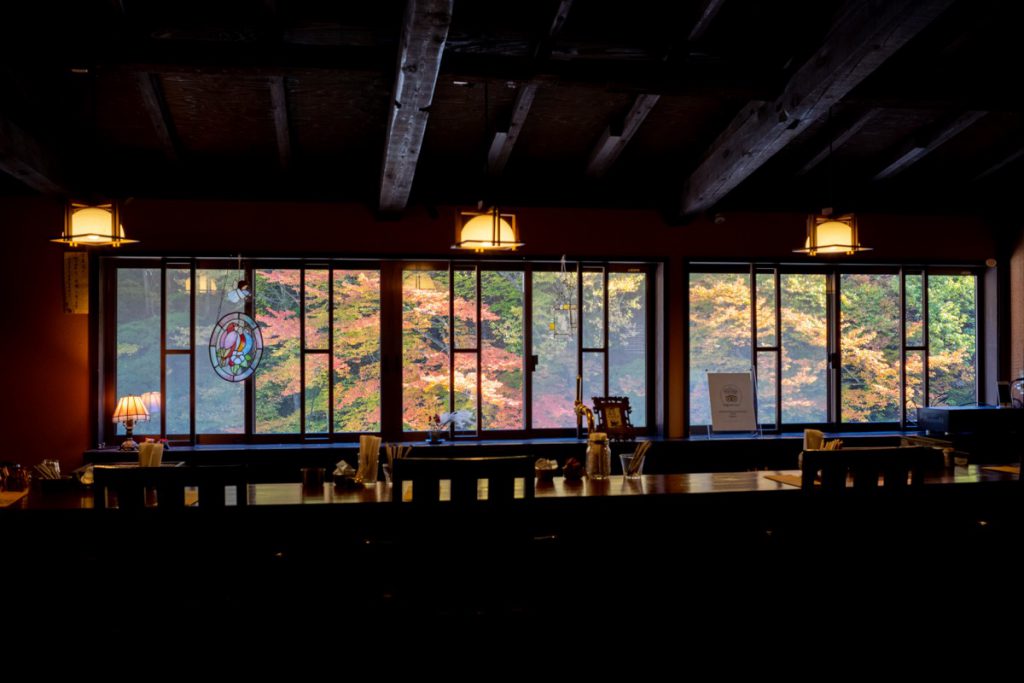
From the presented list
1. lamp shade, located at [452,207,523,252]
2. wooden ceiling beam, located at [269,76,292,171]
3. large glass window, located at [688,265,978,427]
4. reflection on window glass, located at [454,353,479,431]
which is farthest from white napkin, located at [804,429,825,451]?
wooden ceiling beam, located at [269,76,292,171]

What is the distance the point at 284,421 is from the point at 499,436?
6.05 feet

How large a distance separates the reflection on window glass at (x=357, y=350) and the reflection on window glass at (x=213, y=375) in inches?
31.4

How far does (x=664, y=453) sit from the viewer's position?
21.1 feet

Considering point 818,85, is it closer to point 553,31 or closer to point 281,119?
point 553,31

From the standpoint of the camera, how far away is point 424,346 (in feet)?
21.1

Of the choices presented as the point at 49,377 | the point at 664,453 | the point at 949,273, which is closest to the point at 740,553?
the point at 664,453

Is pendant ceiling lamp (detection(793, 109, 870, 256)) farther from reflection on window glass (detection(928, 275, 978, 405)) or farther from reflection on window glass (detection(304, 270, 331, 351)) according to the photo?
reflection on window glass (detection(304, 270, 331, 351))

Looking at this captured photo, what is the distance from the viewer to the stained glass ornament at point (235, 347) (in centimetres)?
614

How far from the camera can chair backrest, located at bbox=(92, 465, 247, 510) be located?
291 cm

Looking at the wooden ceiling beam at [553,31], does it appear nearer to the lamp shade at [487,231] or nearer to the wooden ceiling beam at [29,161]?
the lamp shade at [487,231]

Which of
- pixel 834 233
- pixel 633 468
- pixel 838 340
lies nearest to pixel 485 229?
pixel 633 468

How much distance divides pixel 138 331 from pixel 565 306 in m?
3.62

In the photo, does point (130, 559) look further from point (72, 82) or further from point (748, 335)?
point (748, 335)

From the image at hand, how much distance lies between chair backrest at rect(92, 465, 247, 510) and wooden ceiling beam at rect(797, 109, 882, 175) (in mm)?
5127
